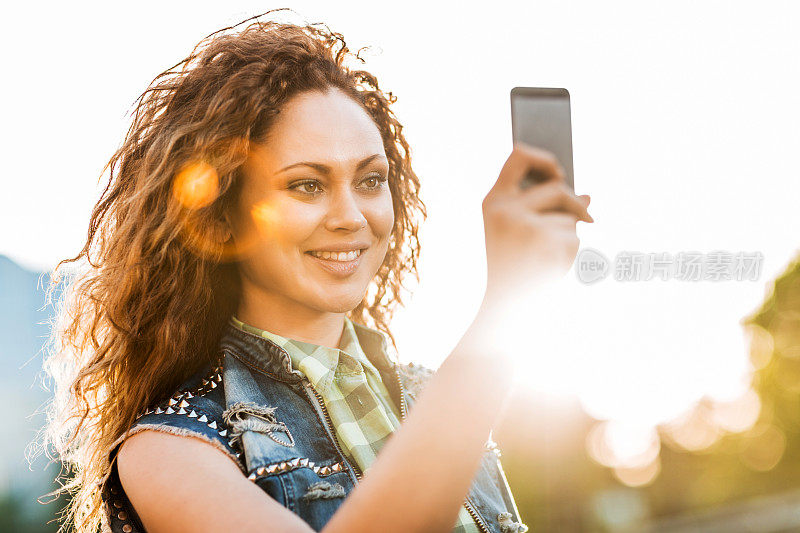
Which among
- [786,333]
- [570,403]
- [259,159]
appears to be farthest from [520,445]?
[259,159]

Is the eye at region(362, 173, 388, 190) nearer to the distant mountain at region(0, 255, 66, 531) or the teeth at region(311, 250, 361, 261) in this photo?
the teeth at region(311, 250, 361, 261)

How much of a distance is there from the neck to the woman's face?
1 cm

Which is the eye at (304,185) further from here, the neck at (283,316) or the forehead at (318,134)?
the neck at (283,316)

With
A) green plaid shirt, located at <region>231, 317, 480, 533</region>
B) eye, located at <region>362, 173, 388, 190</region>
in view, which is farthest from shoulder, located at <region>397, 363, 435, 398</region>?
eye, located at <region>362, 173, 388, 190</region>

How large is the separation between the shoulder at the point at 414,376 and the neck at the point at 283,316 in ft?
1.48

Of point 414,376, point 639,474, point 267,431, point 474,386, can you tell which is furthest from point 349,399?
point 639,474

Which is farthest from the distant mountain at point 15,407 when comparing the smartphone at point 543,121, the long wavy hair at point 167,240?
the smartphone at point 543,121

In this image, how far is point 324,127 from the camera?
2545 millimetres

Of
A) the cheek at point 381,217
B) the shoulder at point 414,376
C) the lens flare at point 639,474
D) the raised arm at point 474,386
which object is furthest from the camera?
the lens flare at point 639,474

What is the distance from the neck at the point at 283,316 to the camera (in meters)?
2.68

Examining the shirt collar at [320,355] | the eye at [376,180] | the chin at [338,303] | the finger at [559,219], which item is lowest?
the shirt collar at [320,355]

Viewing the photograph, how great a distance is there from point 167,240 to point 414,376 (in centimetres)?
112

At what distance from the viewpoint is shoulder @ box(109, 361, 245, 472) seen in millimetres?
2094

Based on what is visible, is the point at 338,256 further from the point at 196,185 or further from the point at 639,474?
the point at 639,474
